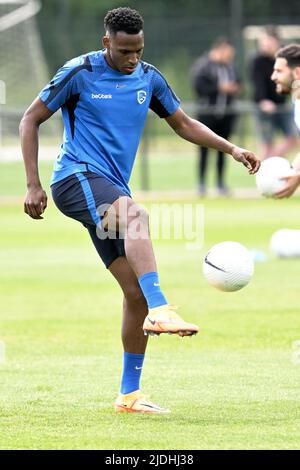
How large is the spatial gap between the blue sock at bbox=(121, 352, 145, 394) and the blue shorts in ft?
2.16

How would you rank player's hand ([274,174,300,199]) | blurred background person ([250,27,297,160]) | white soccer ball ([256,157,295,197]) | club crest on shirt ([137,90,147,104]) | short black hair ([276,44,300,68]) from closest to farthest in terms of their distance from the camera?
club crest on shirt ([137,90,147,104])
player's hand ([274,174,300,199])
white soccer ball ([256,157,295,197])
short black hair ([276,44,300,68])
blurred background person ([250,27,297,160])

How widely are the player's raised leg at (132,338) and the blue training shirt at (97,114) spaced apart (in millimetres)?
567

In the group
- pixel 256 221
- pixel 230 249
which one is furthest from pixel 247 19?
pixel 230 249

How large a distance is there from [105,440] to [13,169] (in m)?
20.8

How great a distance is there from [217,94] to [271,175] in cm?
1769

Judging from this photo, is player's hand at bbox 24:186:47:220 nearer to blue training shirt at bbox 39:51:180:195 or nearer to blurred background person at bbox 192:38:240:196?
blue training shirt at bbox 39:51:180:195

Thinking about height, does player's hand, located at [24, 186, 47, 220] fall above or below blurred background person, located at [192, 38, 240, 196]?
above

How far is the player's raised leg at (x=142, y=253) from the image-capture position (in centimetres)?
703

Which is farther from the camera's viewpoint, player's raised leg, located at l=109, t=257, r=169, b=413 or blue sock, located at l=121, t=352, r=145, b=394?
blue sock, located at l=121, t=352, r=145, b=394

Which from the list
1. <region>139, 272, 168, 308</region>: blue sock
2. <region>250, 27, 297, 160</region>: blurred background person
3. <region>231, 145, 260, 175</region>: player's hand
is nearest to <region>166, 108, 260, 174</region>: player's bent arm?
<region>231, 145, 260, 175</region>: player's hand

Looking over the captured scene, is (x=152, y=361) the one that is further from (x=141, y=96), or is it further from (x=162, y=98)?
(x=141, y=96)

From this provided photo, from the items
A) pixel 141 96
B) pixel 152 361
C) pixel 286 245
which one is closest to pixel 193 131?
pixel 141 96

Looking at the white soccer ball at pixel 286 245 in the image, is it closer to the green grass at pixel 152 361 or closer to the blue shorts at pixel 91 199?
the green grass at pixel 152 361

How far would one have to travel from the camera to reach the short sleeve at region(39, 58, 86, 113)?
7492mm
